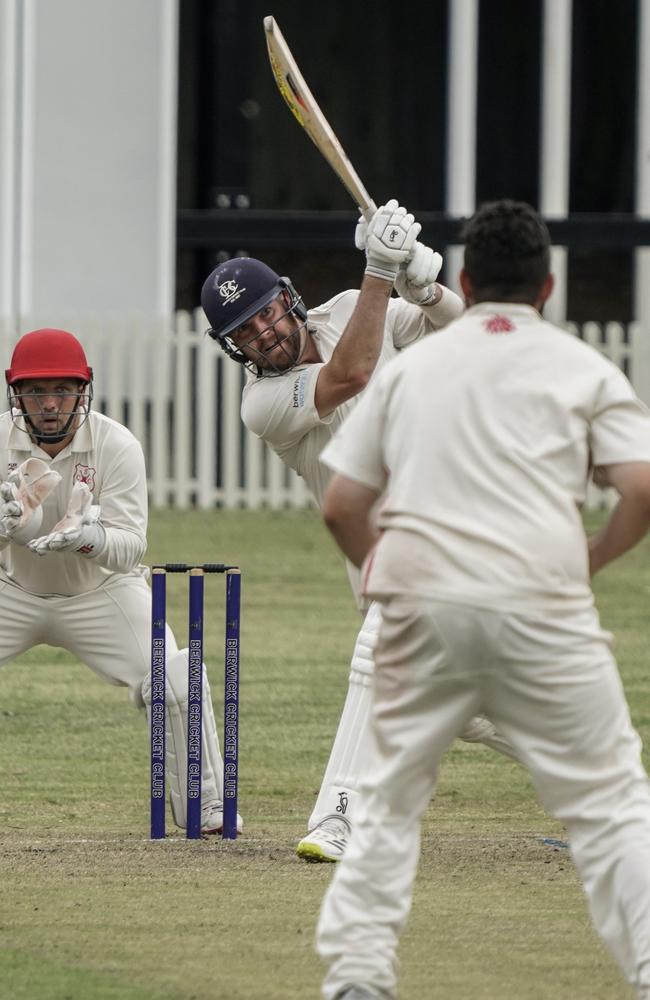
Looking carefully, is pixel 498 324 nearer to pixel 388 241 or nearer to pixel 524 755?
pixel 524 755

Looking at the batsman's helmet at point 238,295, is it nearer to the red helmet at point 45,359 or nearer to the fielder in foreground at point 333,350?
the fielder in foreground at point 333,350

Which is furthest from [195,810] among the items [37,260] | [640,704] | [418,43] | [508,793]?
[418,43]

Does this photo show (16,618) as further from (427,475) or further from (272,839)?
(427,475)

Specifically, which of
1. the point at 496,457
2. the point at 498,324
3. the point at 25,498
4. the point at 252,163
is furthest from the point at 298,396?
the point at 252,163

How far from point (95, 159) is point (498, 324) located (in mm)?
12538

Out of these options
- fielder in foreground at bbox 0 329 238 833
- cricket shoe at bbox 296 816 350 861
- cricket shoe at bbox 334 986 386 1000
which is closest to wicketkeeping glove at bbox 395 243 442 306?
fielder in foreground at bbox 0 329 238 833

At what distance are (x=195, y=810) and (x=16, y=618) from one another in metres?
0.88

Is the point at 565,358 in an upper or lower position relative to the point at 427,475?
upper

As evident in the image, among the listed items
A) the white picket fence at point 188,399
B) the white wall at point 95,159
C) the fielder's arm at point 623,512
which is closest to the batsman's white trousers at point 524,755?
the fielder's arm at point 623,512

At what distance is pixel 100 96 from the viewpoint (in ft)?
52.6

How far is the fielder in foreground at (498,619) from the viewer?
3842 mm

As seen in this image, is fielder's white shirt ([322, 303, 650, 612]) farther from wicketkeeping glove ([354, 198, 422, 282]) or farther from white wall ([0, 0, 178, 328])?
white wall ([0, 0, 178, 328])

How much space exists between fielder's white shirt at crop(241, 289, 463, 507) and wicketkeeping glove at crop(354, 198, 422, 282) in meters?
0.40

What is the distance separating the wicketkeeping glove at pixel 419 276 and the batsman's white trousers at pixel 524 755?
6.77 ft
